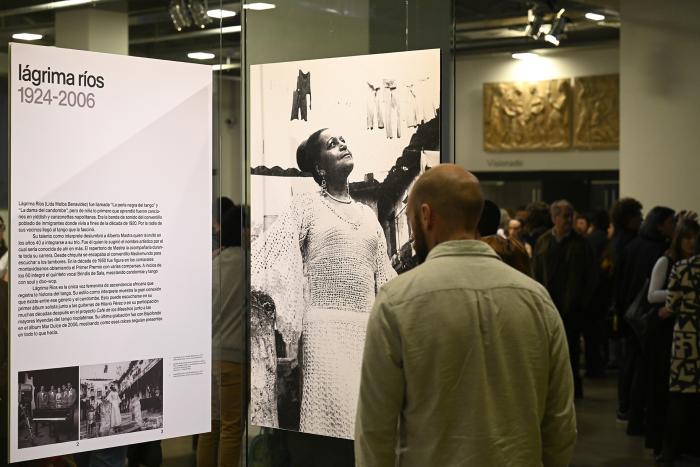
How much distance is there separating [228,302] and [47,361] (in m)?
0.95

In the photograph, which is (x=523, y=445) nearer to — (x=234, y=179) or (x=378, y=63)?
(x=378, y=63)

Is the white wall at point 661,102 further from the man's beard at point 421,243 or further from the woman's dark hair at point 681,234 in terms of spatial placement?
the man's beard at point 421,243

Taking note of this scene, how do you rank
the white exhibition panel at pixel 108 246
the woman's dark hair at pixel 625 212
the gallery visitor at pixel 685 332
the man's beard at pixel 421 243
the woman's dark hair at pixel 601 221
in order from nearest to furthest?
the man's beard at pixel 421 243 < the white exhibition panel at pixel 108 246 < the gallery visitor at pixel 685 332 < the woman's dark hair at pixel 625 212 < the woman's dark hair at pixel 601 221

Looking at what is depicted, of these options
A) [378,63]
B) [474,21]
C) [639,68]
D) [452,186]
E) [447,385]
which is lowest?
[447,385]

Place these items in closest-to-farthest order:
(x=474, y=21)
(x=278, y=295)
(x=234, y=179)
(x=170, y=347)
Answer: (x=170, y=347), (x=278, y=295), (x=474, y=21), (x=234, y=179)

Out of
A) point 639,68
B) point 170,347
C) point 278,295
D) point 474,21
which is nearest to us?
point 170,347

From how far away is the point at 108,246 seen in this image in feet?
12.8

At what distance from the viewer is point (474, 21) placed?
43.3ft

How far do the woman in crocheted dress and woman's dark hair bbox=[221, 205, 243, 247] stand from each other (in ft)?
2.50

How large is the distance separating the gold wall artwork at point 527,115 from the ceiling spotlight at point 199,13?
10.7 meters

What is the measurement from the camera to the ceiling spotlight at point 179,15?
14.8 feet

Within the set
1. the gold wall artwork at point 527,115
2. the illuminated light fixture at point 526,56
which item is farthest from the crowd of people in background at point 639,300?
the illuminated light fixture at point 526,56

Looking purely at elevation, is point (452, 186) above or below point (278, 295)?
above

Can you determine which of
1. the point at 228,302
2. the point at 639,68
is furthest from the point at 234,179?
the point at 228,302
